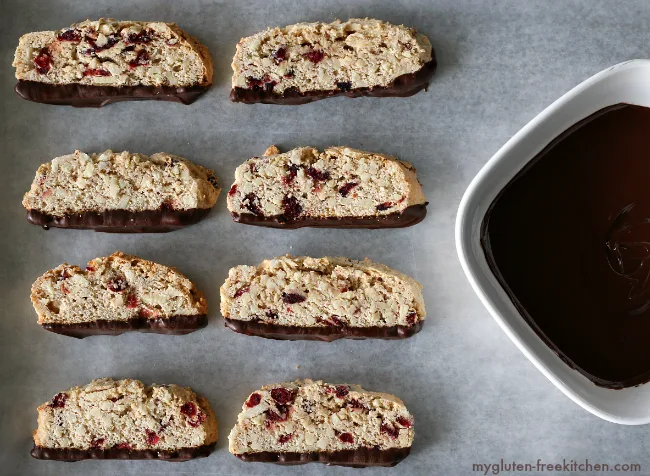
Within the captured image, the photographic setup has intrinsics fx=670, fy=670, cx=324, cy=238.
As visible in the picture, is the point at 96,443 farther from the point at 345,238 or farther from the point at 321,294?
the point at 345,238

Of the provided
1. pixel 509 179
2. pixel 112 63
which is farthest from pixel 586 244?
pixel 112 63

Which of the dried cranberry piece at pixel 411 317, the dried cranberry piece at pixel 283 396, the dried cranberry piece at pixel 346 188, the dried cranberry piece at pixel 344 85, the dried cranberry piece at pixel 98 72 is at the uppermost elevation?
the dried cranberry piece at pixel 344 85

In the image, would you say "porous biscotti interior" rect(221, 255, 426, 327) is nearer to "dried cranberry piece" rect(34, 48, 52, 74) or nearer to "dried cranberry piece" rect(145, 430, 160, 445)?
"dried cranberry piece" rect(145, 430, 160, 445)

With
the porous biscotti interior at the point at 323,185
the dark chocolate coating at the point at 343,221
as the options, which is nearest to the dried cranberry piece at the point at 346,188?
the porous biscotti interior at the point at 323,185

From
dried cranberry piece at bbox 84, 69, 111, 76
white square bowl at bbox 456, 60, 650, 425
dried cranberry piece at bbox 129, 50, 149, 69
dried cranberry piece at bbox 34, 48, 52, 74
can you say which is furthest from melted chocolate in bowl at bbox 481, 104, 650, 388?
dried cranberry piece at bbox 34, 48, 52, 74

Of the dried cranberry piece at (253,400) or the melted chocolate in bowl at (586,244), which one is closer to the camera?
the melted chocolate in bowl at (586,244)

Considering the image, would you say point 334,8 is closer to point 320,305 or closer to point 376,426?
point 320,305

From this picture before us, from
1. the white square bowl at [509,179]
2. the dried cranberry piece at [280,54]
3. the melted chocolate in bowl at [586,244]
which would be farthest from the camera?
the dried cranberry piece at [280,54]

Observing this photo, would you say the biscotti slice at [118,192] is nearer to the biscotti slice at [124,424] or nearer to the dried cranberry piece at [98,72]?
the dried cranberry piece at [98,72]
